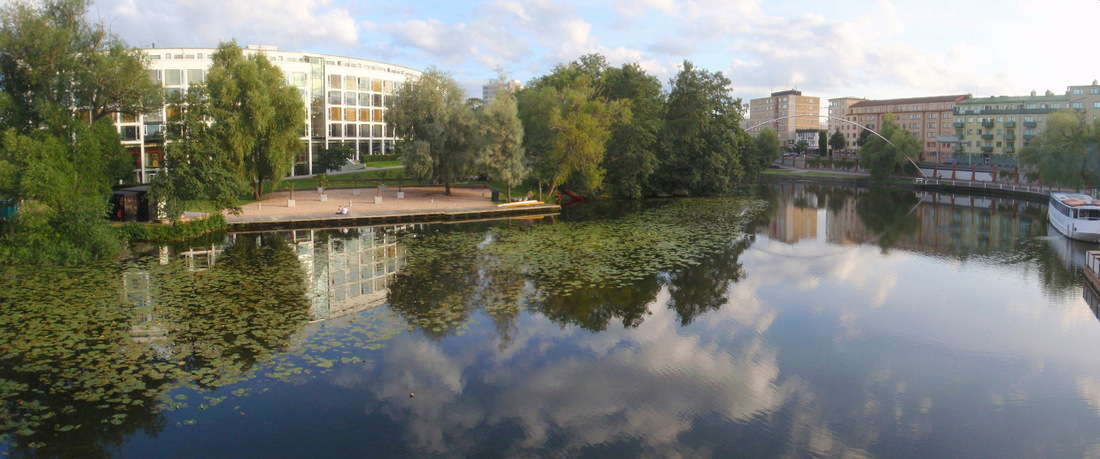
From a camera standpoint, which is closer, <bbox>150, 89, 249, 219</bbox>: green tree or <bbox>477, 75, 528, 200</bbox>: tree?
<bbox>150, 89, 249, 219</bbox>: green tree

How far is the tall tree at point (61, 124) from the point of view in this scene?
2145 centimetres

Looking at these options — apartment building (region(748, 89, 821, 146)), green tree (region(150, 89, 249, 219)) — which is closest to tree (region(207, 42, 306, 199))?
green tree (region(150, 89, 249, 219))

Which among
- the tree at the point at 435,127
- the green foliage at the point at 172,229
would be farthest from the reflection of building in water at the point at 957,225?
the green foliage at the point at 172,229

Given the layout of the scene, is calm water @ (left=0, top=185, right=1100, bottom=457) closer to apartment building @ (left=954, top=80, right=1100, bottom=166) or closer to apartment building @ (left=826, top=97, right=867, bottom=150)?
apartment building @ (left=954, top=80, right=1100, bottom=166)

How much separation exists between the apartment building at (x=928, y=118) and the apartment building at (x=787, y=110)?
46929 mm

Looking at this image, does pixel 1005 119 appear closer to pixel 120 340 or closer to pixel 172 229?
pixel 172 229

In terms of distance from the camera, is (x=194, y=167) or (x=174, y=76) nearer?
(x=194, y=167)

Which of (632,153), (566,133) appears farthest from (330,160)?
(632,153)

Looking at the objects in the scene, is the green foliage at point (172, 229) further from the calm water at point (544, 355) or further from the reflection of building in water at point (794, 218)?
the reflection of building in water at point (794, 218)

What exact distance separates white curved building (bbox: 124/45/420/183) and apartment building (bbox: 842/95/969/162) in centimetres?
6988

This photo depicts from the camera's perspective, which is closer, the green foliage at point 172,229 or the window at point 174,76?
the green foliage at point 172,229

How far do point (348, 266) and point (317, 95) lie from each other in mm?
43190

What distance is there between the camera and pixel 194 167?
28719 millimetres

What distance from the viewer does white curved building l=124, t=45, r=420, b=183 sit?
47750 mm
